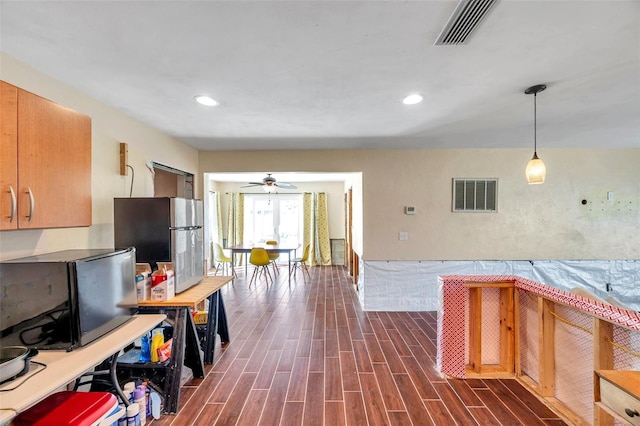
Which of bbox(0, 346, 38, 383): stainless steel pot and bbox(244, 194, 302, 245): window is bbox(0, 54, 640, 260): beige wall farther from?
bbox(244, 194, 302, 245): window

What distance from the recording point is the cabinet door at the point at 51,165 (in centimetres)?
138

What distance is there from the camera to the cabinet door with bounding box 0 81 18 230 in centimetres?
129

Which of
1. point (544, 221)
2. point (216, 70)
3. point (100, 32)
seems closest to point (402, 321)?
point (544, 221)

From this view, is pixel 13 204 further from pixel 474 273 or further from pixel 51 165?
pixel 474 273

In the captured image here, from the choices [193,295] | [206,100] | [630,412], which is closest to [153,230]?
[193,295]

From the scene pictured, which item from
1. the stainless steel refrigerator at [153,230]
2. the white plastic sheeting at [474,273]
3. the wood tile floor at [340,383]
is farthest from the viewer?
the white plastic sheeting at [474,273]

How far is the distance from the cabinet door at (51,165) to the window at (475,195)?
416 cm

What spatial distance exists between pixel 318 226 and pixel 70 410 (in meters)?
6.08

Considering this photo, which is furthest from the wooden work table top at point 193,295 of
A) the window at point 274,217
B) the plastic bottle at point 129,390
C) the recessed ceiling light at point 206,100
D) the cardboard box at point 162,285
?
the window at point 274,217

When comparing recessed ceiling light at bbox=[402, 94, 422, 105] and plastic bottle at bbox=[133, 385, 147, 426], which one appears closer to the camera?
plastic bottle at bbox=[133, 385, 147, 426]

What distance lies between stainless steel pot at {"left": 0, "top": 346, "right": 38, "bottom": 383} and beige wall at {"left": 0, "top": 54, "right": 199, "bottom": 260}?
611mm

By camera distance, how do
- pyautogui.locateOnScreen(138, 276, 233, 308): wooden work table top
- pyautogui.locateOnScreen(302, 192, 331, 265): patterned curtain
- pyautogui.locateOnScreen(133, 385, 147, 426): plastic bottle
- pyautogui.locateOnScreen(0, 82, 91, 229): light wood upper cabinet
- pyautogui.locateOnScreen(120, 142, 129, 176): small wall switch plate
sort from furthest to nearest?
1. pyautogui.locateOnScreen(302, 192, 331, 265): patterned curtain
2. pyautogui.locateOnScreen(120, 142, 129, 176): small wall switch plate
3. pyautogui.locateOnScreen(138, 276, 233, 308): wooden work table top
4. pyautogui.locateOnScreen(133, 385, 147, 426): plastic bottle
5. pyautogui.locateOnScreen(0, 82, 91, 229): light wood upper cabinet

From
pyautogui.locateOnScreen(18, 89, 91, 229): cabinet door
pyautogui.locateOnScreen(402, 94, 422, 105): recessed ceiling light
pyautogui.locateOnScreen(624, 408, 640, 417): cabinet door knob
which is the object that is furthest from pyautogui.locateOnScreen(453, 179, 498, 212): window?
pyautogui.locateOnScreen(18, 89, 91, 229): cabinet door

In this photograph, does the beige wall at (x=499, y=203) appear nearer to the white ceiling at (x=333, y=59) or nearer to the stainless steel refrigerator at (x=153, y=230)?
the white ceiling at (x=333, y=59)
